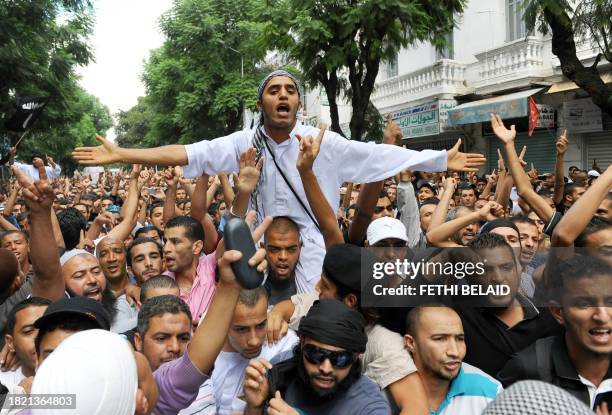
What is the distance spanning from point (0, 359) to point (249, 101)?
21532 millimetres

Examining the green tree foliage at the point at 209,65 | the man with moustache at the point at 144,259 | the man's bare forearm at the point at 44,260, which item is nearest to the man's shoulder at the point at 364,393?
the man's bare forearm at the point at 44,260

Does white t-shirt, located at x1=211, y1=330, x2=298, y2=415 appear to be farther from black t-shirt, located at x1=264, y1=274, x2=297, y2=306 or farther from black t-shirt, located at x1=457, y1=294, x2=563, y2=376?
black t-shirt, located at x1=457, y1=294, x2=563, y2=376

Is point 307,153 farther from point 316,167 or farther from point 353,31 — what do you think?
point 353,31

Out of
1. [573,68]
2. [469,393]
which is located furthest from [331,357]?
[573,68]

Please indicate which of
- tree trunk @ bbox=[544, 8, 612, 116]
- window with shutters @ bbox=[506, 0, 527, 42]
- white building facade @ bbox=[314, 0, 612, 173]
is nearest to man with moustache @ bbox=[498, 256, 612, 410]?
tree trunk @ bbox=[544, 8, 612, 116]

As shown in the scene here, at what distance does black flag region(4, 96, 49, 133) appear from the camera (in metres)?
5.92

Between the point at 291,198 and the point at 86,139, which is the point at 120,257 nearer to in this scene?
the point at 291,198

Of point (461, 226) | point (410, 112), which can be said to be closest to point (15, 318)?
point (461, 226)

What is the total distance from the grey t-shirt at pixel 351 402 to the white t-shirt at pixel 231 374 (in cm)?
32

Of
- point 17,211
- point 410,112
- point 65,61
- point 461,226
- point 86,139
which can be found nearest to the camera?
point 461,226

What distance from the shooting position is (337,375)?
198 centimetres

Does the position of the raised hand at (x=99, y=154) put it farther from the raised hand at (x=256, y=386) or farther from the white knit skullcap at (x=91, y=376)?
the white knit skullcap at (x=91, y=376)

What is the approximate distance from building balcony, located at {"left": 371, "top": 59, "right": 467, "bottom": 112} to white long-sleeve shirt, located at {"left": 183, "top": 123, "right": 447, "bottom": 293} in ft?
44.4

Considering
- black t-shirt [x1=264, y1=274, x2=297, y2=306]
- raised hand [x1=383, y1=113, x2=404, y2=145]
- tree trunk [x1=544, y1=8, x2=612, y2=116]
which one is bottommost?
black t-shirt [x1=264, y1=274, x2=297, y2=306]
